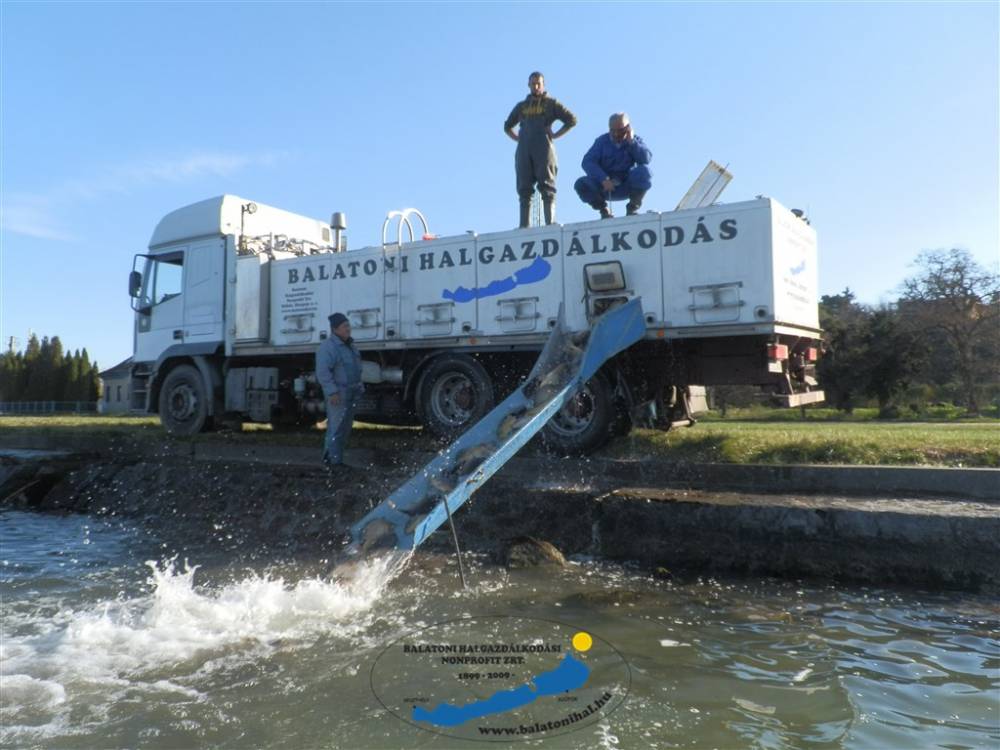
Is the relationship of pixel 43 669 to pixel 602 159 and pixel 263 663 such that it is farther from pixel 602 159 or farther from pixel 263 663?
pixel 602 159

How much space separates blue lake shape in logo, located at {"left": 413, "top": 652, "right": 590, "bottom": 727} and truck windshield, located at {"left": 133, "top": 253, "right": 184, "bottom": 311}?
9.84 m

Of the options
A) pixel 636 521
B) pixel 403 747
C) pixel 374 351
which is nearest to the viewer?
pixel 403 747

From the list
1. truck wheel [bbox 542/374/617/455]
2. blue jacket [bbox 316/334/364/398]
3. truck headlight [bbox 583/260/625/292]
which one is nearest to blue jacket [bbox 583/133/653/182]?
truck headlight [bbox 583/260/625/292]

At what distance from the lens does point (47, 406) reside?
53.3 metres

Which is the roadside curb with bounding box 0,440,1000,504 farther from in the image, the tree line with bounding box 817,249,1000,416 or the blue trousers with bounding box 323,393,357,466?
the tree line with bounding box 817,249,1000,416

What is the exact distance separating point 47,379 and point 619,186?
61.4 meters

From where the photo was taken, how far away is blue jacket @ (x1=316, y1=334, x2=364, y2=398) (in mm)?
8055

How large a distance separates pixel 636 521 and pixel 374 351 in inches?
186

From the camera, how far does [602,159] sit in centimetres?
875

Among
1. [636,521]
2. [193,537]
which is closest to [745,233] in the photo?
[636,521]

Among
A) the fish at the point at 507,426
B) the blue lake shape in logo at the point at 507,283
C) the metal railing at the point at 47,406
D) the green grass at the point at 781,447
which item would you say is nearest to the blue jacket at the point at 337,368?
the green grass at the point at 781,447

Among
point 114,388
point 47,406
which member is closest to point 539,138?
point 114,388

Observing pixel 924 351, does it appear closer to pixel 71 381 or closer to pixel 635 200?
pixel 635 200

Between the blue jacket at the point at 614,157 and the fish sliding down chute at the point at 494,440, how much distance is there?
2.05 metres
